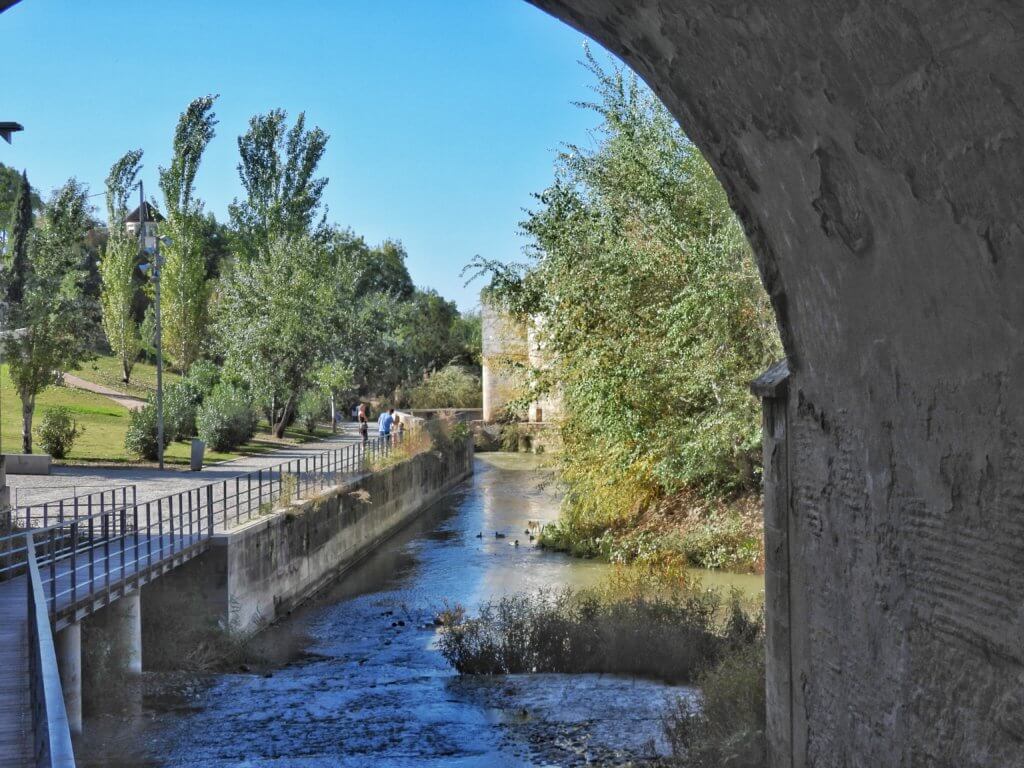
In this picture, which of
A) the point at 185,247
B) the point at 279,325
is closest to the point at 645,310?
the point at 279,325

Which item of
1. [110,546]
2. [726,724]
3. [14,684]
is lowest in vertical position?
[726,724]

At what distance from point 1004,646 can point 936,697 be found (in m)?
0.60

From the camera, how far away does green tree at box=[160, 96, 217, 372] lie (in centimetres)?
4228

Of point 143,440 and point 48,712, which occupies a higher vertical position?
point 143,440

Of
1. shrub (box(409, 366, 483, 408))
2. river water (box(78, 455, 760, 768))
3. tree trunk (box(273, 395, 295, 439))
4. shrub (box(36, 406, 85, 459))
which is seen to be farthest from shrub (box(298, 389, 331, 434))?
river water (box(78, 455, 760, 768))

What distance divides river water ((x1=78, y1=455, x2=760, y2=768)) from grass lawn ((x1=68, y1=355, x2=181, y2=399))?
99.6 feet

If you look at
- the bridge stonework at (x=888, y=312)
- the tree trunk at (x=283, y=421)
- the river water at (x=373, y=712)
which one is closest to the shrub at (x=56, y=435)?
the tree trunk at (x=283, y=421)

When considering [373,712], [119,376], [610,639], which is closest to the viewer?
[373,712]

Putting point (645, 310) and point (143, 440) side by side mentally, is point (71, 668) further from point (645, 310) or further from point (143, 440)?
point (143, 440)

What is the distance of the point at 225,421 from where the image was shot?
31.1 meters

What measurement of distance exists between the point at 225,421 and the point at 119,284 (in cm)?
1866

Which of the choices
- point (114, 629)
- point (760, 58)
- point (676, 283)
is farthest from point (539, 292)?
point (760, 58)

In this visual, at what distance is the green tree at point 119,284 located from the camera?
47.4 m

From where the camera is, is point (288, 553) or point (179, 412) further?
point (179, 412)
